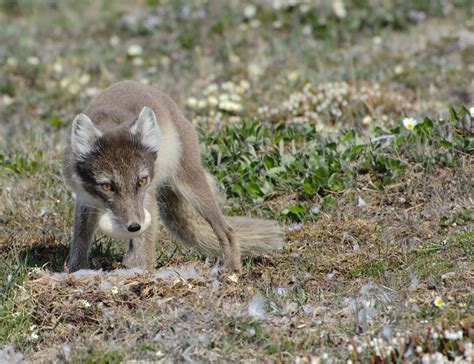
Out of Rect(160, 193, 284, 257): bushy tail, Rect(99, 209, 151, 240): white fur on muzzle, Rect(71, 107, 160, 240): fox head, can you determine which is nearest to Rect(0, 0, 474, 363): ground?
Rect(160, 193, 284, 257): bushy tail

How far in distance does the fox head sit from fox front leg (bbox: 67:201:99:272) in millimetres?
359

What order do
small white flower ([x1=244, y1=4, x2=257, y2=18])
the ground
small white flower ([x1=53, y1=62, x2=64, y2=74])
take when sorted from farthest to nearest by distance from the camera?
small white flower ([x1=244, y1=4, x2=257, y2=18]), small white flower ([x1=53, y1=62, x2=64, y2=74]), the ground

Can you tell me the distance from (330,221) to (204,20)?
21.0 feet

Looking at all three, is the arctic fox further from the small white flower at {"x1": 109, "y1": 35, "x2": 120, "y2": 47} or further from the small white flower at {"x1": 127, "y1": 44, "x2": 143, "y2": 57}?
the small white flower at {"x1": 109, "y1": 35, "x2": 120, "y2": 47}

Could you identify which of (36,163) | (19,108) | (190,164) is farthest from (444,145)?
(19,108)

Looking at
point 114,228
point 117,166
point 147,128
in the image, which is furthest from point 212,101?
point 114,228

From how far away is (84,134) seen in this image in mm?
5535

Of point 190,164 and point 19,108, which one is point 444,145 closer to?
point 190,164

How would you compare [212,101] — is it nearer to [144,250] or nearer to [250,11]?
[250,11]

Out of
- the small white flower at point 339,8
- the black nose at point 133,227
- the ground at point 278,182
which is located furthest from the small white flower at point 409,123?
the small white flower at point 339,8

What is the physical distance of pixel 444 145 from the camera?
22.6 ft

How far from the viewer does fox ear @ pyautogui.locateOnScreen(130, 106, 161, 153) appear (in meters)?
5.60

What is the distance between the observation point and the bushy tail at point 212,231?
247 inches

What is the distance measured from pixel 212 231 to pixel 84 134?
144 cm
